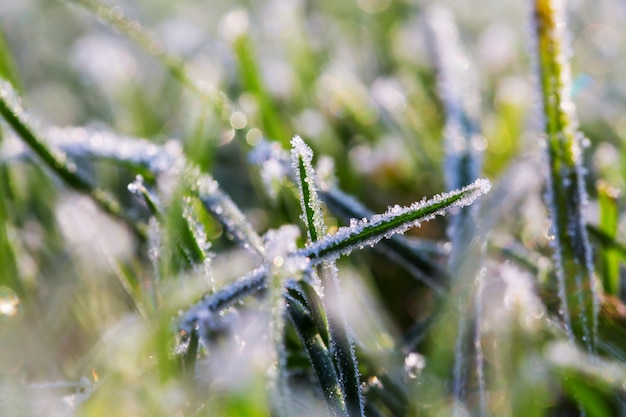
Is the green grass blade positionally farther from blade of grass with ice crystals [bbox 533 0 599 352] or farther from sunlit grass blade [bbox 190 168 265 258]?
blade of grass with ice crystals [bbox 533 0 599 352]

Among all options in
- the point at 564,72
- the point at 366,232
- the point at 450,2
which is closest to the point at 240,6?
the point at 450,2

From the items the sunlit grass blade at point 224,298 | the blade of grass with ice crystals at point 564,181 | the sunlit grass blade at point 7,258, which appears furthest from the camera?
the sunlit grass blade at point 7,258

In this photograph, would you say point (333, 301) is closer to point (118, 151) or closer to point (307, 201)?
point (307, 201)

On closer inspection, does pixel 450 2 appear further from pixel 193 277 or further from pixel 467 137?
pixel 193 277

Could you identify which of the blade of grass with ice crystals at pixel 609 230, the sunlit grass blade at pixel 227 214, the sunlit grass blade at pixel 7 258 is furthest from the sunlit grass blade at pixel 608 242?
the sunlit grass blade at pixel 7 258

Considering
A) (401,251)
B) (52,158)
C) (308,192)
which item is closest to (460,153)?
(401,251)

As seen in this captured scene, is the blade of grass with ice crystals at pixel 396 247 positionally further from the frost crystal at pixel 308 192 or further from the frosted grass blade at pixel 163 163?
the frost crystal at pixel 308 192
